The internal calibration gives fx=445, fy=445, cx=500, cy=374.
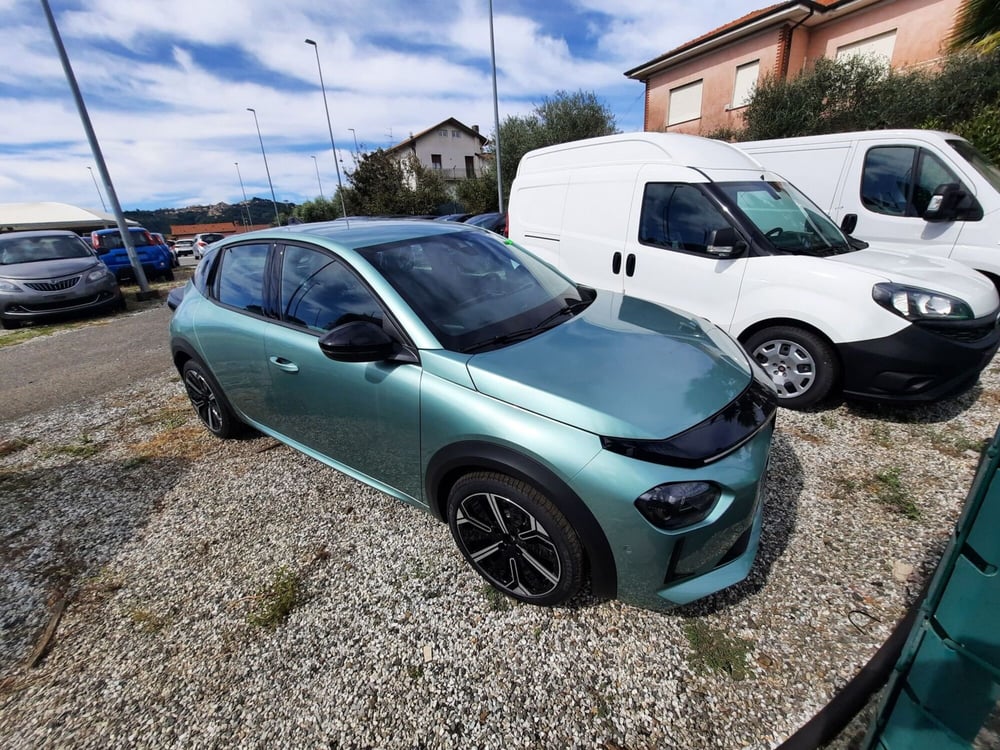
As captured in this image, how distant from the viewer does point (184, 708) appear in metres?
1.68

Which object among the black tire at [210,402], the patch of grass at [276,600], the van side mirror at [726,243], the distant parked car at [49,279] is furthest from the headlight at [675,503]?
the distant parked car at [49,279]

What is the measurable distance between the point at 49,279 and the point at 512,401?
10.1 m

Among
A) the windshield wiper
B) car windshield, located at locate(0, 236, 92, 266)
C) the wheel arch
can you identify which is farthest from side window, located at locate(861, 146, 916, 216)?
car windshield, located at locate(0, 236, 92, 266)

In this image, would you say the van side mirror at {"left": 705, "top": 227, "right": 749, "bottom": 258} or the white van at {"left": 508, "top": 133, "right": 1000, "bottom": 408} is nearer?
the white van at {"left": 508, "top": 133, "right": 1000, "bottom": 408}

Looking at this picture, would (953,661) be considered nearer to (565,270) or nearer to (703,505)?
(703,505)

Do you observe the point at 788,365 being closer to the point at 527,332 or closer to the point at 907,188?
the point at 527,332

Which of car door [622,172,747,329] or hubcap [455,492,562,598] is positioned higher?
car door [622,172,747,329]

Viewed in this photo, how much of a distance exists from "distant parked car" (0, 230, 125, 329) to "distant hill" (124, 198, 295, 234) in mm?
52188

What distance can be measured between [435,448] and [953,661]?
65.7 inches

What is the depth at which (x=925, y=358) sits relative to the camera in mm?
2826

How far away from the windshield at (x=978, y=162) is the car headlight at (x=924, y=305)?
2.97 metres

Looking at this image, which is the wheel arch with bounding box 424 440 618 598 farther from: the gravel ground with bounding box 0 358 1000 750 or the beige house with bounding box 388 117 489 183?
the beige house with bounding box 388 117 489 183

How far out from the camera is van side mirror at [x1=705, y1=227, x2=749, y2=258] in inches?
131

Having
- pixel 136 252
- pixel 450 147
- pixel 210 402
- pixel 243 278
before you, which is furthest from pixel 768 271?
pixel 450 147
